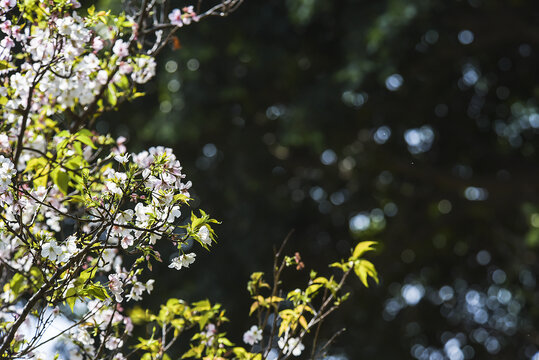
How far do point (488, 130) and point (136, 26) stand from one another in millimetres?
5515

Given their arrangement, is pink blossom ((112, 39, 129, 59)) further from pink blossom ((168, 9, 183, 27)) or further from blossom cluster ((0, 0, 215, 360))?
pink blossom ((168, 9, 183, 27))

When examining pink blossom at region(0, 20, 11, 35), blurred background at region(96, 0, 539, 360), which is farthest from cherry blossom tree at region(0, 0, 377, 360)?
blurred background at region(96, 0, 539, 360)

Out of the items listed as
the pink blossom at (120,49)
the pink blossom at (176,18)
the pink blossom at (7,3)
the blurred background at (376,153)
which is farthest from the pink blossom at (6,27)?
the blurred background at (376,153)

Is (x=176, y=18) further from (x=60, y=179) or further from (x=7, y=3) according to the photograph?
(x=60, y=179)

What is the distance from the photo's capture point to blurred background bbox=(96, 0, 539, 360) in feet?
18.2

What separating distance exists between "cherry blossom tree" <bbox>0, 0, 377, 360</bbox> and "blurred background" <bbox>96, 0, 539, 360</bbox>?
3001 millimetres

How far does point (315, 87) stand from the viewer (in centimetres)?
562

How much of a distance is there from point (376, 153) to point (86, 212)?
4616mm

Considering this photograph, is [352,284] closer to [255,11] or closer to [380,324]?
[380,324]

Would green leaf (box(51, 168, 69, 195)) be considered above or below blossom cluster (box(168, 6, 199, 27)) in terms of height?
below

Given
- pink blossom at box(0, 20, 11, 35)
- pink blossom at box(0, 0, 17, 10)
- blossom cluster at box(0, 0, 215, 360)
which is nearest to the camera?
blossom cluster at box(0, 0, 215, 360)

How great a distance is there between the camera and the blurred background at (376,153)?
5.54m

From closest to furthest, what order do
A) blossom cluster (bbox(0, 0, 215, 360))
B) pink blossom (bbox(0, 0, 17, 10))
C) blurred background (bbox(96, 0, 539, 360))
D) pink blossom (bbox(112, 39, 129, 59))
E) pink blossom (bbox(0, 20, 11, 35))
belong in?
blossom cluster (bbox(0, 0, 215, 360)), pink blossom (bbox(0, 0, 17, 10)), pink blossom (bbox(0, 20, 11, 35)), pink blossom (bbox(112, 39, 129, 59)), blurred background (bbox(96, 0, 539, 360))

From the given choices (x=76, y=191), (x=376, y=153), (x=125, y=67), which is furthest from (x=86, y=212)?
(x=376, y=153)
